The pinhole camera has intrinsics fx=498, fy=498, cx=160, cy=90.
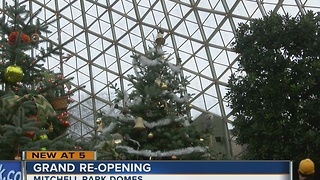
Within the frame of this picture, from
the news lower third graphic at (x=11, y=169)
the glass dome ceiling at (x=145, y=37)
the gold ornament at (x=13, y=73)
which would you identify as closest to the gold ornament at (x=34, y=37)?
the gold ornament at (x=13, y=73)

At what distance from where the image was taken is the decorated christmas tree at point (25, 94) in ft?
27.7

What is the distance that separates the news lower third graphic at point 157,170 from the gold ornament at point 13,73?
4811 mm

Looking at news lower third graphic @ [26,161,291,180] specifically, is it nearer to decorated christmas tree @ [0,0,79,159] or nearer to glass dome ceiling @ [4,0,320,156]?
decorated christmas tree @ [0,0,79,159]

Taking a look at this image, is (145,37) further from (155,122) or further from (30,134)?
(30,134)

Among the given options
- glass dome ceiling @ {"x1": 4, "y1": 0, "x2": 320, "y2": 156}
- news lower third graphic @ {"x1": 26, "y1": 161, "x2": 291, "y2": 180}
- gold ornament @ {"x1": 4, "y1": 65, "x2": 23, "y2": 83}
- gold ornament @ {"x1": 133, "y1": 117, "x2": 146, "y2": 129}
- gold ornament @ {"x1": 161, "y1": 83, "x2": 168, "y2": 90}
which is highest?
glass dome ceiling @ {"x1": 4, "y1": 0, "x2": 320, "y2": 156}

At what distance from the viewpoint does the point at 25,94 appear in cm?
961

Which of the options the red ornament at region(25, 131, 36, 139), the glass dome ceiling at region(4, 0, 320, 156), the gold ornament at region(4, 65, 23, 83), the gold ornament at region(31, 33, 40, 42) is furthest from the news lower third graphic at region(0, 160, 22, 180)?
the glass dome ceiling at region(4, 0, 320, 156)

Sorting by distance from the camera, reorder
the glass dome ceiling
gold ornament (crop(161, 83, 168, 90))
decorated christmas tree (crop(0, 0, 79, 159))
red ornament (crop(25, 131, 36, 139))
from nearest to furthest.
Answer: decorated christmas tree (crop(0, 0, 79, 159))
red ornament (crop(25, 131, 36, 139))
gold ornament (crop(161, 83, 168, 90))
the glass dome ceiling

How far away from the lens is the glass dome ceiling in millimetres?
27812

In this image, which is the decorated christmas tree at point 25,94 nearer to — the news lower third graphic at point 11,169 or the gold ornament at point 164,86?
the news lower third graphic at point 11,169

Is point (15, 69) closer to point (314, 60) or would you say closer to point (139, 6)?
point (314, 60)

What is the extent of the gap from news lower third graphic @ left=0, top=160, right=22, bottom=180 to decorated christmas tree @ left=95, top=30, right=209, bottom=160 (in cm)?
831

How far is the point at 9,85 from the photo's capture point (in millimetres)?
10102

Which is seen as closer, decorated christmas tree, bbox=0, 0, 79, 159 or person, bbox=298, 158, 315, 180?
person, bbox=298, 158, 315, 180
